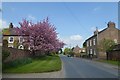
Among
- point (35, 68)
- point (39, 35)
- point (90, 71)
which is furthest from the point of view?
point (39, 35)

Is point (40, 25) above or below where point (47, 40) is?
above

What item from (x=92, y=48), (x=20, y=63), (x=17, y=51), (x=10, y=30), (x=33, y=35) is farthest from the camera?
(x=92, y=48)

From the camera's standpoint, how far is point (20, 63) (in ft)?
83.7

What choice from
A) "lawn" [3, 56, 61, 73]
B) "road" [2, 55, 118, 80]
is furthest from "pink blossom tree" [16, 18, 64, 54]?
"road" [2, 55, 118, 80]

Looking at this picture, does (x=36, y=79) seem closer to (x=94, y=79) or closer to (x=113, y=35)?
(x=94, y=79)

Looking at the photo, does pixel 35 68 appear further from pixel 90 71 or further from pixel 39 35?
pixel 39 35

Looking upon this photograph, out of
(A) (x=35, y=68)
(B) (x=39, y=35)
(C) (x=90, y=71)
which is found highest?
(B) (x=39, y=35)

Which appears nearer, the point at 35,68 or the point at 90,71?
the point at 90,71

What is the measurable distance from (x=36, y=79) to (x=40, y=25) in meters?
28.1

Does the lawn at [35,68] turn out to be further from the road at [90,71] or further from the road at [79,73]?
the road at [90,71]

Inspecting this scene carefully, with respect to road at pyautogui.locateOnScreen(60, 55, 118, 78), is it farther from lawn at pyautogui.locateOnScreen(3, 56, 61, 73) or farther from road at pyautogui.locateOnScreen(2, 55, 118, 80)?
lawn at pyautogui.locateOnScreen(3, 56, 61, 73)

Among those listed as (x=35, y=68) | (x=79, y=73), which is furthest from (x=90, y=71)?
(x=35, y=68)

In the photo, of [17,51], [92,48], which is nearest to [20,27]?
[17,51]

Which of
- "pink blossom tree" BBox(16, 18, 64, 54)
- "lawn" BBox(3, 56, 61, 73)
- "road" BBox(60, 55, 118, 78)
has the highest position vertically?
"pink blossom tree" BBox(16, 18, 64, 54)
